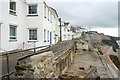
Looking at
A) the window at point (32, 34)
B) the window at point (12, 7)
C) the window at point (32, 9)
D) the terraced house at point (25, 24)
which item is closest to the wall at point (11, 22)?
the terraced house at point (25, 24)

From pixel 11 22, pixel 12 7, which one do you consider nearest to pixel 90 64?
pixel 11 22

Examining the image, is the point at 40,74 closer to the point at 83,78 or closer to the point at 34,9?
the point at 83,78

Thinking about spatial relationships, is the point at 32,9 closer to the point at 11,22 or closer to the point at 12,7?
the point at 12,7

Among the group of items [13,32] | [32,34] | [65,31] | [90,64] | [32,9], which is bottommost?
[90,64]

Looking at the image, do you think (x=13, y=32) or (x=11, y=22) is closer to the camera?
(x=11, y=22)

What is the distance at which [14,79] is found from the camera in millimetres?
6293

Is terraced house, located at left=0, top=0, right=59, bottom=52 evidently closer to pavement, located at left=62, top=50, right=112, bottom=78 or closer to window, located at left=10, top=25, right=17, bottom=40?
window, located at left=10, top=25, right=17, bottom=40

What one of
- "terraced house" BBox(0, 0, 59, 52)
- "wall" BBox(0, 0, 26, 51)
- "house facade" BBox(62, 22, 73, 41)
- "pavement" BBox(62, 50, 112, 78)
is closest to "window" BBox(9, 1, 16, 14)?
"terraced house" BBox(0, 0, 59, 52)

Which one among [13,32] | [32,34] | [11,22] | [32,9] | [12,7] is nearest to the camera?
[11,22]

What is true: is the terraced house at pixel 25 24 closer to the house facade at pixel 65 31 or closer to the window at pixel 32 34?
the window at pixel 32 34

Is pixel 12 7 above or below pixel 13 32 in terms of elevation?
above

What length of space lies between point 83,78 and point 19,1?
38.7 ft

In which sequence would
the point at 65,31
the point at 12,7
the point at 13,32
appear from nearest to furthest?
the point at 12,7
the point at 13,32
the point at 65,31

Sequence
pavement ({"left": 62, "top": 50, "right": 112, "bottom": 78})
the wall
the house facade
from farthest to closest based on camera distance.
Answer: the house facade < the wall < pavement ({"left": 62, "top": 50, "right": 112, "bottom": 78})
